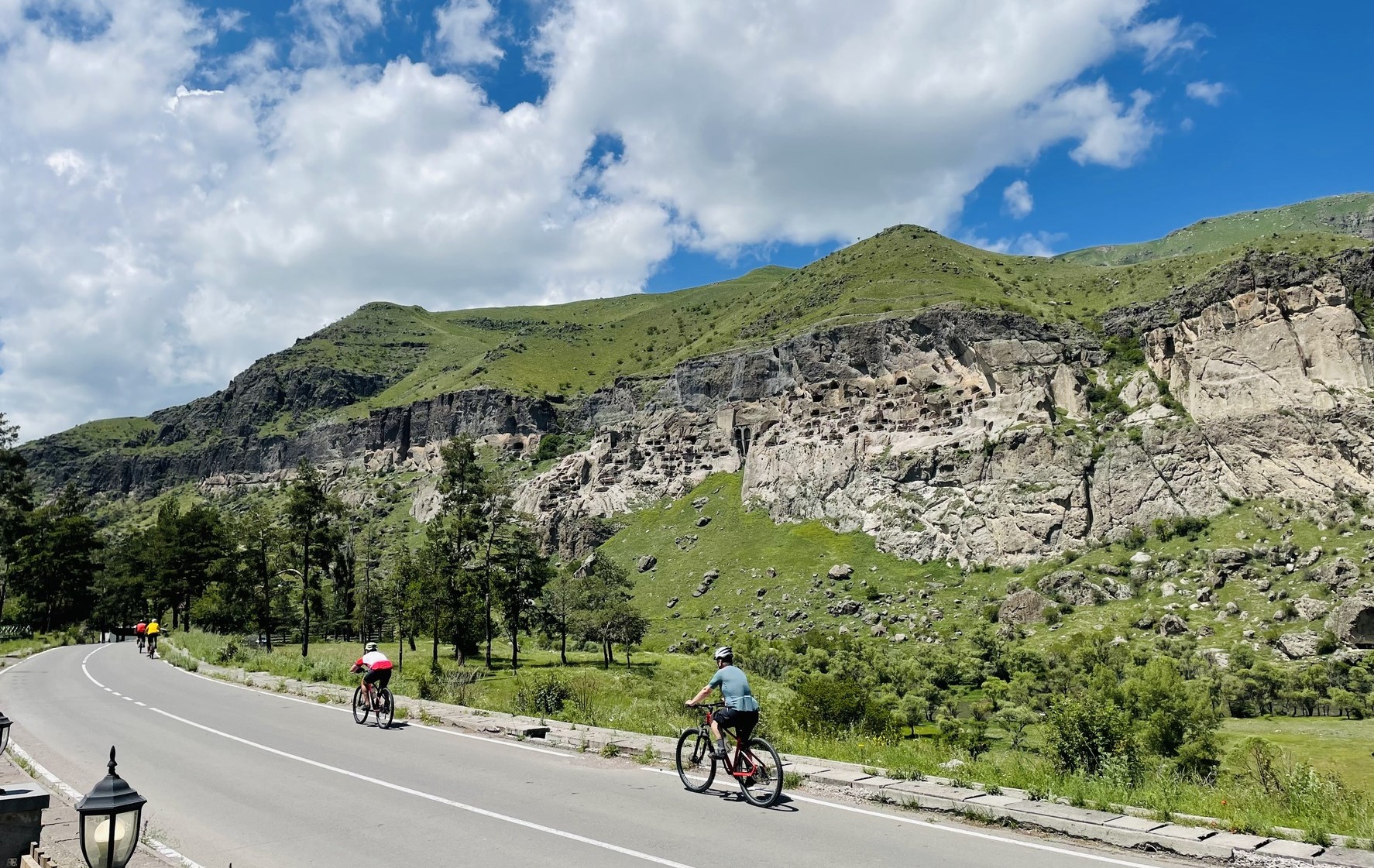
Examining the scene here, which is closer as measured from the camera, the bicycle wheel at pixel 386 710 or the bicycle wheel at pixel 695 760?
the bicycle wheel at pixel 695 760

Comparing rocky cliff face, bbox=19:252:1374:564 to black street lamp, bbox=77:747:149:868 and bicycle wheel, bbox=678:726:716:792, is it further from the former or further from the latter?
black street lamp, bbox=77:747:149:868

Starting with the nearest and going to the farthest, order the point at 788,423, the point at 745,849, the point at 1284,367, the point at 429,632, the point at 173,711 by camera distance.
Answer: the point at 745,849 → the point at 173,711 → the point at 429,632 → the point at 1284,367 → the point at 788,423

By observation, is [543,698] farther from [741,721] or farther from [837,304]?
[837,304]

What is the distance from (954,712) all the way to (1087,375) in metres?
53.2

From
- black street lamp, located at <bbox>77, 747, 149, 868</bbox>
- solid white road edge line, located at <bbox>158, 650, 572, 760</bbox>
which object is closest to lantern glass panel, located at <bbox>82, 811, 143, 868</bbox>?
black street lamp, located at <bbox>77, 747, 149, 868</bbox>

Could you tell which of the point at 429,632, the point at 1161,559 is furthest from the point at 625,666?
the point at 1161,559

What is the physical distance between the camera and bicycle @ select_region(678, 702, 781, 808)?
34.4ft

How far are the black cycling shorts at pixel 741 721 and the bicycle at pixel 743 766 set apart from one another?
0.10 metres

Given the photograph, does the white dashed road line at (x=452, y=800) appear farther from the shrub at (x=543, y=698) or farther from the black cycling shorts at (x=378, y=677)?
the shrub at (x=543, y=698)

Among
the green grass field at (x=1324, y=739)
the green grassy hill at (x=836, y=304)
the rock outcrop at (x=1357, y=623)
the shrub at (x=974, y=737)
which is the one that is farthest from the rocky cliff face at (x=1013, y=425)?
the shrub at (x=974, y=737)

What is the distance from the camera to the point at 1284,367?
72625mm

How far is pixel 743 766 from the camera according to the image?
35.4ft

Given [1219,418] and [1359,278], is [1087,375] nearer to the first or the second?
[1219,418]

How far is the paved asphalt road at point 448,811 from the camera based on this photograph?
838 cm
